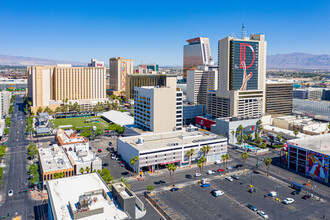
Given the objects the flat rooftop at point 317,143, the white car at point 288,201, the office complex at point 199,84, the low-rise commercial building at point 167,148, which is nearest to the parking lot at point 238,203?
the white car at point 288,201

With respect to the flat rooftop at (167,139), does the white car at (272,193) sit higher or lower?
→ lower

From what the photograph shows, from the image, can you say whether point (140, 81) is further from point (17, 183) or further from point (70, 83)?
point (17, 183)

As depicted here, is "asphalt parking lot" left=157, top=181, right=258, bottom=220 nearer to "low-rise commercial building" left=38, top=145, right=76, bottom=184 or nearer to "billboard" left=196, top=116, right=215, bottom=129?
"low-rise commercial building" left=38, top=145, right=76, bottom=184

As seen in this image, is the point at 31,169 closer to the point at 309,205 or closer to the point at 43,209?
the point at 43,209

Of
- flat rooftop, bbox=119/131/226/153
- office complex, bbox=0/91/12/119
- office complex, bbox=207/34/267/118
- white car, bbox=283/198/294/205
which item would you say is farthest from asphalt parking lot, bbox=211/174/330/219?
office complex, bbox=0/91/12/119

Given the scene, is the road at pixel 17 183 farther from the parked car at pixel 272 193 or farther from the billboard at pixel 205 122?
the billboard at pixel 205 122
